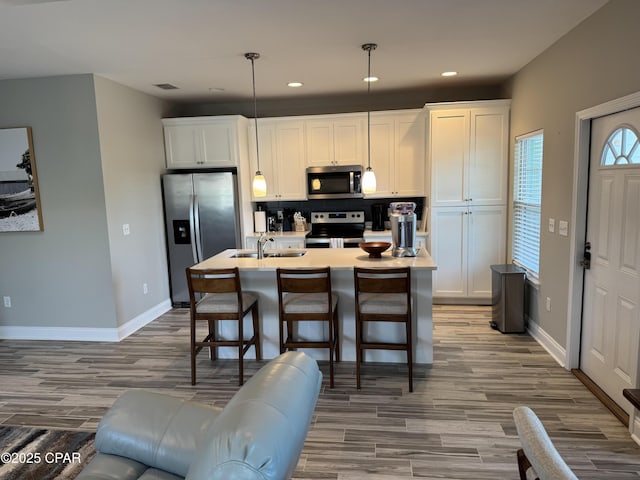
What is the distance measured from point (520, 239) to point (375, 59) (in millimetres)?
2507

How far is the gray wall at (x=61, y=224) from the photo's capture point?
13.5 feet

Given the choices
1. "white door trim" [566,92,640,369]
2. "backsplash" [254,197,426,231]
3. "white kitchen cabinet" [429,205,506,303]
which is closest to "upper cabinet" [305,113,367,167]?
"backsplash" [254,197,426,231]

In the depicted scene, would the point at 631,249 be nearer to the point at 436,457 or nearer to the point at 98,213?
the point at 436,457

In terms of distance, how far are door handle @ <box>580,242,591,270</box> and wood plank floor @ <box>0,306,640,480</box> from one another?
34.5 inches

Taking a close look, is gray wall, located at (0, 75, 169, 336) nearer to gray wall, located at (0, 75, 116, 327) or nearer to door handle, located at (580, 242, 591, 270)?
gray wall, located at (0, 75, 116, 327)

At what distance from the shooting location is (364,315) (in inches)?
126

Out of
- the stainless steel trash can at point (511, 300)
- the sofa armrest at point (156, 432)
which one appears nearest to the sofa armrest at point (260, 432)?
the sofa armrest at point (156, 432)

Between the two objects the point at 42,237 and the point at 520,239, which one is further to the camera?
the point at 520,239

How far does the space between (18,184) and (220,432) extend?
436cm

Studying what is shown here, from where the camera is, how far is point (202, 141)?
538 centimetres

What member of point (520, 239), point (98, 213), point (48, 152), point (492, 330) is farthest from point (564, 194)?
point (48, 152)

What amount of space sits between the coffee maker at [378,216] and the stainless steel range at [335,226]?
0.49ft

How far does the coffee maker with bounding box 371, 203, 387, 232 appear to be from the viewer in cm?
563

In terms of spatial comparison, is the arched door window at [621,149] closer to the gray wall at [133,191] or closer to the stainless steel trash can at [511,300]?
the stainless steel trash can at [511,300]
